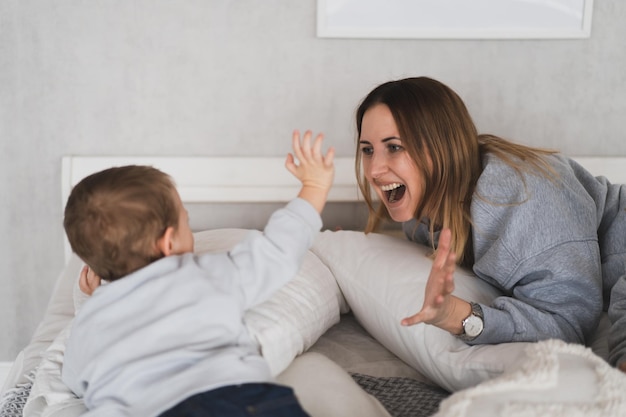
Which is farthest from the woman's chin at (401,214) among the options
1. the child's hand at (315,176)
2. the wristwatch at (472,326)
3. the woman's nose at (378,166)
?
the child's hand at (315,176)

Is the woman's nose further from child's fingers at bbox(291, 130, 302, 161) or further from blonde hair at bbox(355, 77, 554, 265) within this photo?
child's fingers at bbox(291, 130, 302, 161)

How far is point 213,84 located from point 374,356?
1.01m

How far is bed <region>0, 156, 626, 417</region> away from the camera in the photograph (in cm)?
105

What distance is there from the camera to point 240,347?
3.87 ft

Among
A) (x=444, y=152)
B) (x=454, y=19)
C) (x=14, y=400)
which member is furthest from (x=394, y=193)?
(x=14, y=400)

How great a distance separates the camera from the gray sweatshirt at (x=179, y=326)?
1.09 m

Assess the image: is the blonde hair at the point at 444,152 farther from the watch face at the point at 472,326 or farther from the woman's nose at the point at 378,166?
the watch face at the point at 472,326

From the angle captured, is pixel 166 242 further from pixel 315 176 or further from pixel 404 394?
pixel 404 394

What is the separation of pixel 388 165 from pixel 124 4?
100 cm

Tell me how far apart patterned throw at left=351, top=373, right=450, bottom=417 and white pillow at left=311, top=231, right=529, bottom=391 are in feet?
0.10

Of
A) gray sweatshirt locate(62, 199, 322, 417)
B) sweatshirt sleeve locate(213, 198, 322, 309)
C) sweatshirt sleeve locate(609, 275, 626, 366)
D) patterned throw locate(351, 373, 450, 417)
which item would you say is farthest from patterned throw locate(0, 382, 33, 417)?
sweatshirt sleeve locate(609, 275, 626, 366)

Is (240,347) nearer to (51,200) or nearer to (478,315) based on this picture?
(478,315)

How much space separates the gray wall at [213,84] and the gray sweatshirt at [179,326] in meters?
0.95

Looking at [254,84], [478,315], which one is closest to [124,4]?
[254,84]
